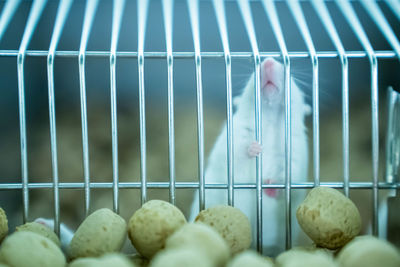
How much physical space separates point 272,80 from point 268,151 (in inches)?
6.0

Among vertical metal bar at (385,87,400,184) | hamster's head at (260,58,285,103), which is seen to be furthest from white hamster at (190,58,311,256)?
vertical metal bar at (385,87,400,184)

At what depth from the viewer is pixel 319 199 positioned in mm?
558

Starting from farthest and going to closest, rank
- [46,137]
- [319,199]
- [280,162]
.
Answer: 1. [46,137]
2. [280,162]
3. [319,199]

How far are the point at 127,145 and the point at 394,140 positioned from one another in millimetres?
704

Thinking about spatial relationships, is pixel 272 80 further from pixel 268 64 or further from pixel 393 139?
pixel 393 139

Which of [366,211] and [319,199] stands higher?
[319,199]

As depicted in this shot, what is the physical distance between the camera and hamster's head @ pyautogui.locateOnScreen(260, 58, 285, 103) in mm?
968

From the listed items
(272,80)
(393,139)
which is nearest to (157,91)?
(272,80)

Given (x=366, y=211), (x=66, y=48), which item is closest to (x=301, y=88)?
(x=366, y=211)

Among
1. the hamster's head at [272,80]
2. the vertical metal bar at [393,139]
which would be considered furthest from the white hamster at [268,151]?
the vertical metal bar at [393,139]

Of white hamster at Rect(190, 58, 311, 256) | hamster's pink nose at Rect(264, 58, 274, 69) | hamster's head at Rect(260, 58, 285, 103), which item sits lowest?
white hamster at Rect(190, 58, 311, 256)

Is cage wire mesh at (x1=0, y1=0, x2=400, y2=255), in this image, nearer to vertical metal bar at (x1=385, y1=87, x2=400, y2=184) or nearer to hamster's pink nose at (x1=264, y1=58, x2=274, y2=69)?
hamster's pink nose at (x1=264, y1=58, x2=274, y2=69)

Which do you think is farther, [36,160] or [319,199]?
[36,160]

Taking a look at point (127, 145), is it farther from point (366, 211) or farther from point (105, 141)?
point (366, 211)
